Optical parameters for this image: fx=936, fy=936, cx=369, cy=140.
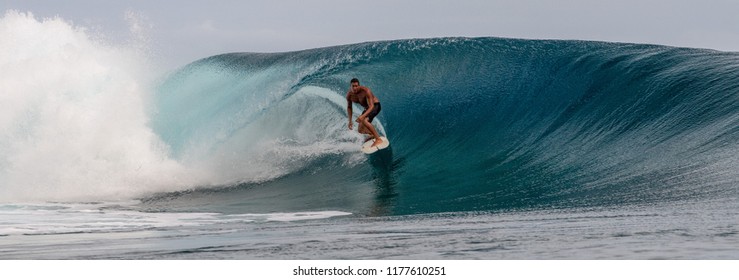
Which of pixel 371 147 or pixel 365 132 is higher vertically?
pixel 365 132

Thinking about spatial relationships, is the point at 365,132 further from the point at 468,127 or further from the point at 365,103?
the point at 468,127

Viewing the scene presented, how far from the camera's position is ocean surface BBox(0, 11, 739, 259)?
5.83 metres

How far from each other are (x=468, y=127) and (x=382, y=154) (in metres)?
1.44

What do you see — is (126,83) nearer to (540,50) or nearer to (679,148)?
(540,50)

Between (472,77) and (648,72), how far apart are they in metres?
2.91

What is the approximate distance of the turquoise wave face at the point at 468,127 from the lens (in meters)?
8.80

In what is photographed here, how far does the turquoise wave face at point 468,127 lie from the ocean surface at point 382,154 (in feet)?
0.13

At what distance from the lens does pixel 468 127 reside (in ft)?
41.2

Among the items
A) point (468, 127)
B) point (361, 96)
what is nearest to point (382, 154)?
point (361, 96)

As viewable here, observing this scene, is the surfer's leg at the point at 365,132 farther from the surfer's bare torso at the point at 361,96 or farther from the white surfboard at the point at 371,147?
the surfer's bare torso at the point at 361,96

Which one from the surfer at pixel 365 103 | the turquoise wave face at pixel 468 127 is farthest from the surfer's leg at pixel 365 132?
the turquoise wave face at pixel 468 127

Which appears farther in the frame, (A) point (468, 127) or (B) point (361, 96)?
(A) point (468, 127)

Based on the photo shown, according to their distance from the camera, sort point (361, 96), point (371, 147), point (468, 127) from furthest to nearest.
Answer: point (468, 127) < point (371, 147) < point (361, 96)

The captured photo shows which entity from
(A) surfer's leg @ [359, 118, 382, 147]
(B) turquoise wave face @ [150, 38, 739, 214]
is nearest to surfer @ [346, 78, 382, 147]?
(A) surfer's leg @ [359, 118, 382, 147]
